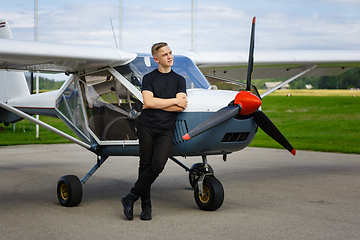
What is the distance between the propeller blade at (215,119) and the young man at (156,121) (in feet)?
0.98

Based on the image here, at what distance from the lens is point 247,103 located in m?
4.45

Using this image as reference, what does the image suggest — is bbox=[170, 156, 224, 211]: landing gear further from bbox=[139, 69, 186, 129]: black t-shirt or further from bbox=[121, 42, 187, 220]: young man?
bbox=[139, 69, 186, 129]: black t-shirt

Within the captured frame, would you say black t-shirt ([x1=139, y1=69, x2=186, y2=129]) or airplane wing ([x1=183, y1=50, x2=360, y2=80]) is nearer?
black t-shirt ([x1=139, y1=69, x2=186, y2=129])

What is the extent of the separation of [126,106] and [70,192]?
1.41 metres

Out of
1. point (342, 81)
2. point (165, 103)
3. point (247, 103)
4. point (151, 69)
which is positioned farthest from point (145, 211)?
point (342, 81)

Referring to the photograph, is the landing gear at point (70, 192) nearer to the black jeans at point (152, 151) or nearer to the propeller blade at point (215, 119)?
the black jeans at point (152, 151)

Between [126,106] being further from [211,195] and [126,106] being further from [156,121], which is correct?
[211,195]

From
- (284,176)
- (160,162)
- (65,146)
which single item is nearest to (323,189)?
(284,176)

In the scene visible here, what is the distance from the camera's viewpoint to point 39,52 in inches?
214

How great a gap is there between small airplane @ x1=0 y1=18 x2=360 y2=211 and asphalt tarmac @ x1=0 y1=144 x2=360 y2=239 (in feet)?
1.44

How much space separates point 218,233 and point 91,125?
9.02 ft

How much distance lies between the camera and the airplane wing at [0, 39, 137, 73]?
17.5 ft

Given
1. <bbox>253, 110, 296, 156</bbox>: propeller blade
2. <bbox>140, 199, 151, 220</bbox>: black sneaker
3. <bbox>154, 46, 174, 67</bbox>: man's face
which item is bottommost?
<bbox>140, 199, 151, 220</bbox>: black sneaker

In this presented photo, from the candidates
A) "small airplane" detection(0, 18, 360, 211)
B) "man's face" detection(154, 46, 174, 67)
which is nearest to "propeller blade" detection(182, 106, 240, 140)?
"small airplane" detection(0, 18, 360, 211)
